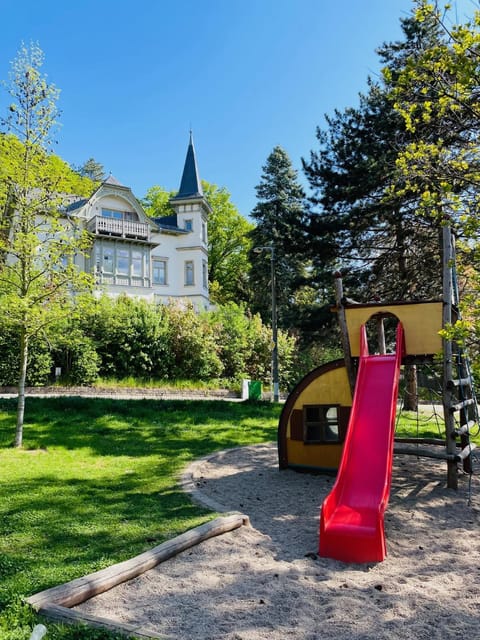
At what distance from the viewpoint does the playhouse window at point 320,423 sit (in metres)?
9.76

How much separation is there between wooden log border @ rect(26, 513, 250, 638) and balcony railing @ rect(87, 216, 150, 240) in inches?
1234

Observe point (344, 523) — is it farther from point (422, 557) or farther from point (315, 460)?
point (315, 460)

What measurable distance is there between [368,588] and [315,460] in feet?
17.0

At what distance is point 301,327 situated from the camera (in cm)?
2052

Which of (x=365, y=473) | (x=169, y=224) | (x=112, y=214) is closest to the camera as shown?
(x=365, y=473)

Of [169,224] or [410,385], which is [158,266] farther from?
[410,385]

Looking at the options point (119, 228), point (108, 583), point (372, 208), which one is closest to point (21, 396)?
point (108, 583)

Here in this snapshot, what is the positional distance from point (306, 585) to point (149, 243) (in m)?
34.2

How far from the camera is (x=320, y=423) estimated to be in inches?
385

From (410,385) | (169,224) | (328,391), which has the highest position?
(169,224)

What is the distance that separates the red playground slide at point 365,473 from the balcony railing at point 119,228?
96.2ft

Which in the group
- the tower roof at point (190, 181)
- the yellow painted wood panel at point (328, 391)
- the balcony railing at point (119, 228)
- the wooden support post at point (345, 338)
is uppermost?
the tower roof at point (190, 181)

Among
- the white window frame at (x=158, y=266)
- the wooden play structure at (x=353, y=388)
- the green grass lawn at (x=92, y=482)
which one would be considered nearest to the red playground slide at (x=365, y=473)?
the wooden play structure at (x=353, y=388)

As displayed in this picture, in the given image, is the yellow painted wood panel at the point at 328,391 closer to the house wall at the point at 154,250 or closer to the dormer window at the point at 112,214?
the house wall at the point at 154,250
